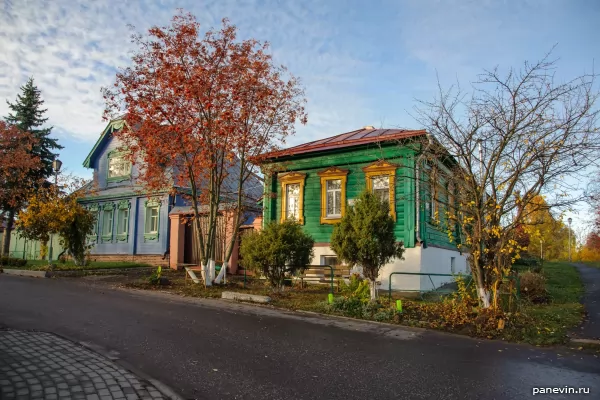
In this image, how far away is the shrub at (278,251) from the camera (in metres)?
12.7

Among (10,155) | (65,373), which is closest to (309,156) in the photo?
(65,373)

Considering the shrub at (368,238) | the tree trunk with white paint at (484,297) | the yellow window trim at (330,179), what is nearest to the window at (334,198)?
the yellow window trim at (330,179)

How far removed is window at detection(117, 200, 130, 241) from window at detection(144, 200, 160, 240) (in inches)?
70.6

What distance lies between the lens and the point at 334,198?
17.1 meters

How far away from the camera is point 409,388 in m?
5.14

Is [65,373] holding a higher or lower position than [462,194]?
lower

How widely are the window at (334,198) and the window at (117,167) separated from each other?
606 inches

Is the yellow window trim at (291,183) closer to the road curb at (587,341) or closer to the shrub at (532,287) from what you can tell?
the shrub at (532,287)

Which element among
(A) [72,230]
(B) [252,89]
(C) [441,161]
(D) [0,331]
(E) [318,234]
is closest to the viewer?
(D) [0,331]

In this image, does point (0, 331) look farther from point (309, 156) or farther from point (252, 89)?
point (309, 156)

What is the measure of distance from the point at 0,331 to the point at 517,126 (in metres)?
10.6

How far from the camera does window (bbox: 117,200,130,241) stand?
2656 cm

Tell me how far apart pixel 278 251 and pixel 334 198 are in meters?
5.16

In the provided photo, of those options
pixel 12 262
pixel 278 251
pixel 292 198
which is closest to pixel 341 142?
pixel 292 198
